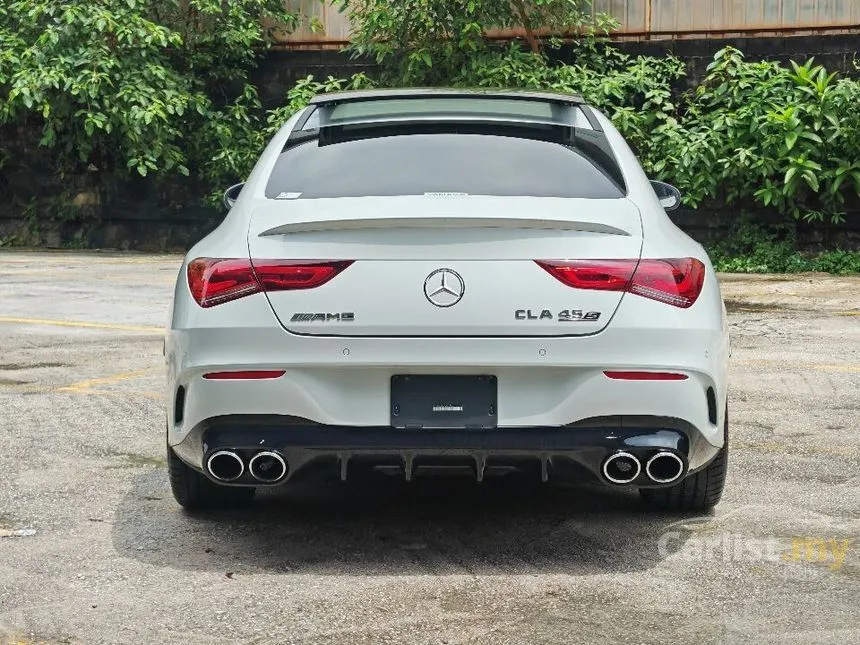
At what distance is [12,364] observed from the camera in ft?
32.1

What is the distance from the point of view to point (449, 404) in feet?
15.9

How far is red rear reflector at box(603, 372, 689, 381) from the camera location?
4.85m

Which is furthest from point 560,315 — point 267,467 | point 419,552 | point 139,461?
point 139,461

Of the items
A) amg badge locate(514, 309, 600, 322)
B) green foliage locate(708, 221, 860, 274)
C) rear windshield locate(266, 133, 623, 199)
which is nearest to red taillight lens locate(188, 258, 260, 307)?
rear windshield locate(266, 133, 623, 199)

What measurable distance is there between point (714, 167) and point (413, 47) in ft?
13.3

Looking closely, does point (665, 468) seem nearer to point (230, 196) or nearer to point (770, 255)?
point (230, 196)

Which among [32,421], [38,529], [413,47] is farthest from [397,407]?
[413,47]

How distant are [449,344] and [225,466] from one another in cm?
85

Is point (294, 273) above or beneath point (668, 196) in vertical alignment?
above

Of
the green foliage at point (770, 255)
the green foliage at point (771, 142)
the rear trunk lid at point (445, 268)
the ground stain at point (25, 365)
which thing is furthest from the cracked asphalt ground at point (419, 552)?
the green foliage at point (770, 255)

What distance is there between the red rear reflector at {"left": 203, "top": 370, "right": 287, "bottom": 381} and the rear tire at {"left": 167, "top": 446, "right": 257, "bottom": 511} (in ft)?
2.10

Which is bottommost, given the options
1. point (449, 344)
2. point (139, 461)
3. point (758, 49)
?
point (758, 49)

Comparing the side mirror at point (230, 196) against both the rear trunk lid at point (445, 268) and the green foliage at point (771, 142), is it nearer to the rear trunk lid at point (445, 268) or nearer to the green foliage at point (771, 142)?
the rear trunk lid at point (445, 268)

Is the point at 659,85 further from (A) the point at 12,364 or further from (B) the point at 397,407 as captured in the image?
(B) the point at 397,407
